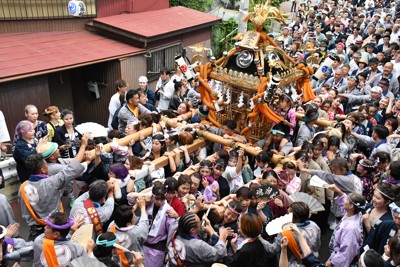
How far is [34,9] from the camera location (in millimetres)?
9555

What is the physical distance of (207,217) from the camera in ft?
15.4

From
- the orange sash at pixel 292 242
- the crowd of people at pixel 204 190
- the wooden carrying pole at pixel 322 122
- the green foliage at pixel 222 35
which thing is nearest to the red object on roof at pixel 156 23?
the crowd of people at pixel 204 190

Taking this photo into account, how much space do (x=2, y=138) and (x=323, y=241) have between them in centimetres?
574

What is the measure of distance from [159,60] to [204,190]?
23.8ft

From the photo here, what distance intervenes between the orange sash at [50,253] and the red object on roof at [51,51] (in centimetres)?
485

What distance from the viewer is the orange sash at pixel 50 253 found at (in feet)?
12.5

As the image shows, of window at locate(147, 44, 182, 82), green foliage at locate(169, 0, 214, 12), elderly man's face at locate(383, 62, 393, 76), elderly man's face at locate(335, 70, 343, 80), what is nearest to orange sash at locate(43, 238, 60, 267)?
window at locate(147, 44, 182, 82)

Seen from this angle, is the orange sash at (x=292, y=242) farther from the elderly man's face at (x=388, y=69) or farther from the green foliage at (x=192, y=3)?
the green foliage at (x=192, y=3)

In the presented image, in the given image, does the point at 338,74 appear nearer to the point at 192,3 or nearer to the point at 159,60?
the point at 159,60

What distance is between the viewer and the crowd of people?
410 cm

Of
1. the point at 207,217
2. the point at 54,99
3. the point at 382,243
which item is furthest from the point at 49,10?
the point at 382,243

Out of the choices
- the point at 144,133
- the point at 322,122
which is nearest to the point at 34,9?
the point at 144,133

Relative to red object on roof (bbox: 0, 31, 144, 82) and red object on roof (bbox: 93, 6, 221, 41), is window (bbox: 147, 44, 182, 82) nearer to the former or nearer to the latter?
red object on roof (bbox: 93, 6, 221, 41)

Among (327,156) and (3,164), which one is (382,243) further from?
(3,164)
